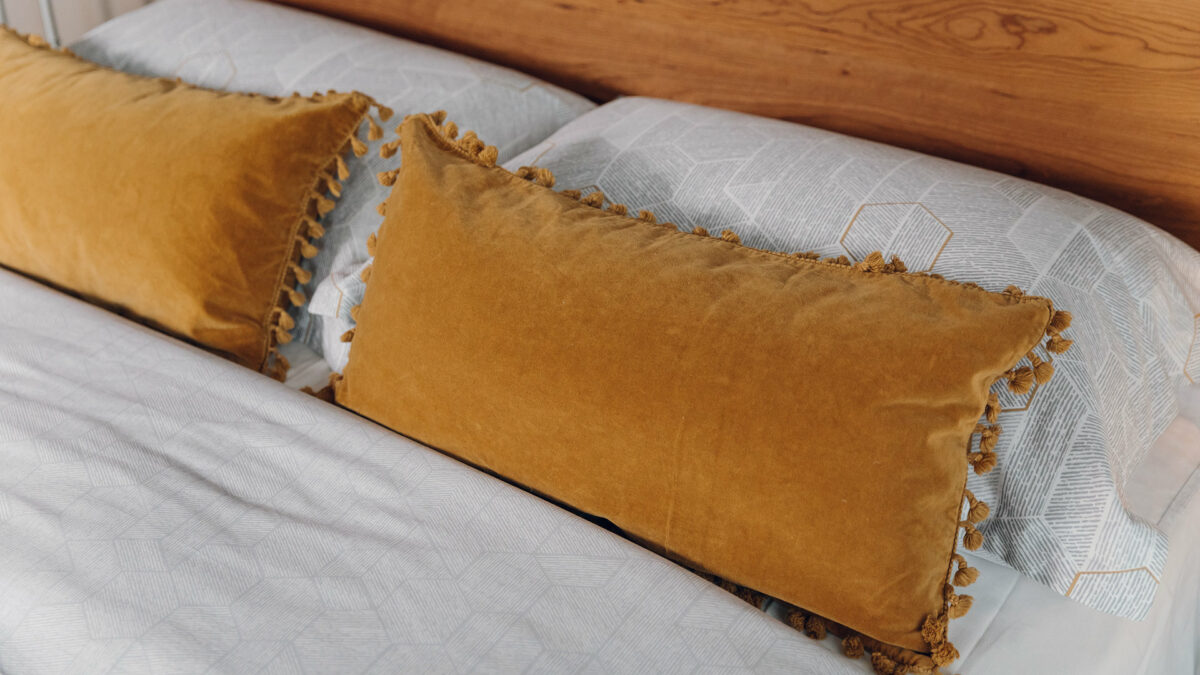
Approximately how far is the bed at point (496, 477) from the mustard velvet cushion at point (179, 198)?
57 mm

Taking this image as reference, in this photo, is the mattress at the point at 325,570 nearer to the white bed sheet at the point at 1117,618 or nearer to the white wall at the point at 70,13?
the white bed sheet at the point at 1117,618

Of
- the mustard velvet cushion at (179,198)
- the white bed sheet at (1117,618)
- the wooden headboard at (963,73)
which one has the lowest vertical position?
the white bed sheet at (1117,618)

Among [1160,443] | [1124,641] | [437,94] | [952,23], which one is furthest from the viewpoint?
[437,94]

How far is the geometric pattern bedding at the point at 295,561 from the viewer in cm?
70

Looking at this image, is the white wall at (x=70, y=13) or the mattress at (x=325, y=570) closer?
the mattress at (x=325, y=570)

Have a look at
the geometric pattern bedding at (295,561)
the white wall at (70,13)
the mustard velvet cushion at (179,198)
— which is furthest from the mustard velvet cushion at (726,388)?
the white wall at (70,13)

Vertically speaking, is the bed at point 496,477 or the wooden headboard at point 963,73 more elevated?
the wooden headboard at point 963,73

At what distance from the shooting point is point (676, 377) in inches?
29.8

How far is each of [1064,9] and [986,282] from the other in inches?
14.9

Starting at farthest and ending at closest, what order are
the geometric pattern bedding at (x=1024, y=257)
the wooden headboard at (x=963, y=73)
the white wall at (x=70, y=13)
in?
the white wall at (x=70, y=13), the wooden headboard at (x=963, y=73), the geometric pattern bedding at (x=1024, y=257)

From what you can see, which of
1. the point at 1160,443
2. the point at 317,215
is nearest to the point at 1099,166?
the point at 1160,443

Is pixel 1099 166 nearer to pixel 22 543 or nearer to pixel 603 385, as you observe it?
pixel 603 385

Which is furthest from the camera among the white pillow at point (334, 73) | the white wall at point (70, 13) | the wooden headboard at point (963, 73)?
the white wall at point (70, 13)

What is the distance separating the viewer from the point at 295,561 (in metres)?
0.78
